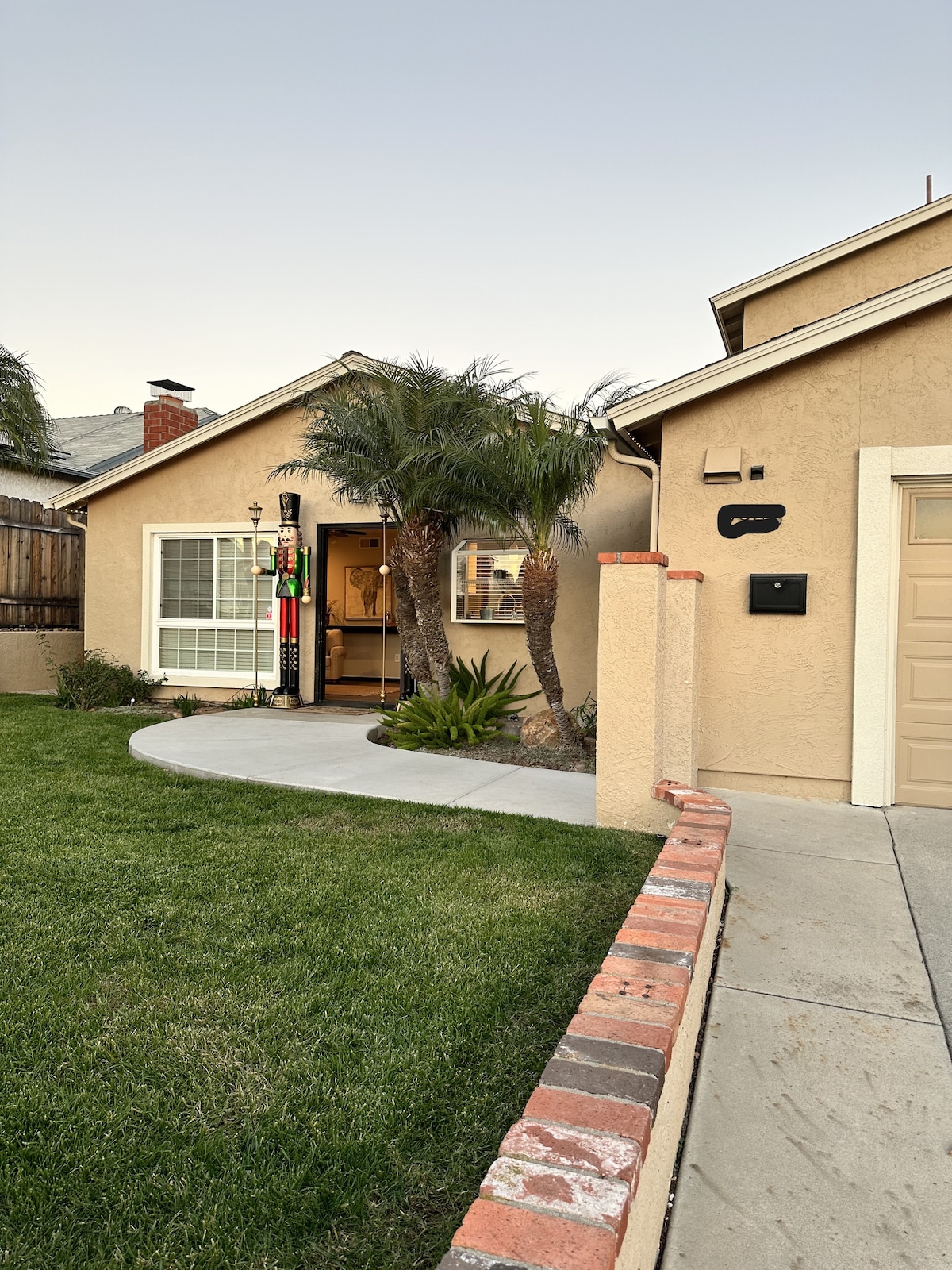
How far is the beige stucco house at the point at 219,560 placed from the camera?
9461 millimetres

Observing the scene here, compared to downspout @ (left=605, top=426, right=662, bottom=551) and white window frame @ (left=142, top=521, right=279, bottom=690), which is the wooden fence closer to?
white window frame @ (left=142, top=521, right=279, bottom=690)

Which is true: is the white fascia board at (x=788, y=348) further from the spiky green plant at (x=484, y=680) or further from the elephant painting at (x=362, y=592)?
the elephant painting at (x=362, y=592)

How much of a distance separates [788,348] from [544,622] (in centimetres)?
302

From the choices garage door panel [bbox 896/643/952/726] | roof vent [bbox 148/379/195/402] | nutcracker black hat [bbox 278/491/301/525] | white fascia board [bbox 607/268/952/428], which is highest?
roof vent [bbox 148/379/195/402]

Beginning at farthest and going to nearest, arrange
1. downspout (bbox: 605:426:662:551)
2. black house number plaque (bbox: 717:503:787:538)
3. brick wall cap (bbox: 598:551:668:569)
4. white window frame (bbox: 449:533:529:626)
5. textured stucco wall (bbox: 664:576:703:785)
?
white window frame (bbox: 449:533:529:626) < downspout (bbox: 605:426:662:551) < black house number plaque (bbox: 717:503:787:538) < textured stucco wall (bbox: 664:576:703:785) < brick wall cap (bbox: 598:551:668:569)

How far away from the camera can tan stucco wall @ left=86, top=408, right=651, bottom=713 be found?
874 centimetres

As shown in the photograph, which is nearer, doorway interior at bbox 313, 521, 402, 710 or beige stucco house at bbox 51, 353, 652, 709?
beige stucco house at bbox 51, 353, 652, 709

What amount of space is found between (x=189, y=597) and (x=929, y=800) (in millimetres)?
9239

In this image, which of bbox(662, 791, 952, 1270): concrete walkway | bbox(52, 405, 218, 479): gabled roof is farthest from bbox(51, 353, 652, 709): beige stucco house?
bbox(662, 791, 952, 1270): concrete walkway

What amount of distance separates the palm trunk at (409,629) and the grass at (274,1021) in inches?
152

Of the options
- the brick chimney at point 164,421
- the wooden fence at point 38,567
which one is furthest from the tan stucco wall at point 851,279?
the wooden fence at point 38,567

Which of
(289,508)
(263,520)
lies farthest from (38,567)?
(289,508)

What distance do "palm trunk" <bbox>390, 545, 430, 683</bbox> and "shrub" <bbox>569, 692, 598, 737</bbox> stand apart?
1.63 m

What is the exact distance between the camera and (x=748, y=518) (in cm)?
549
